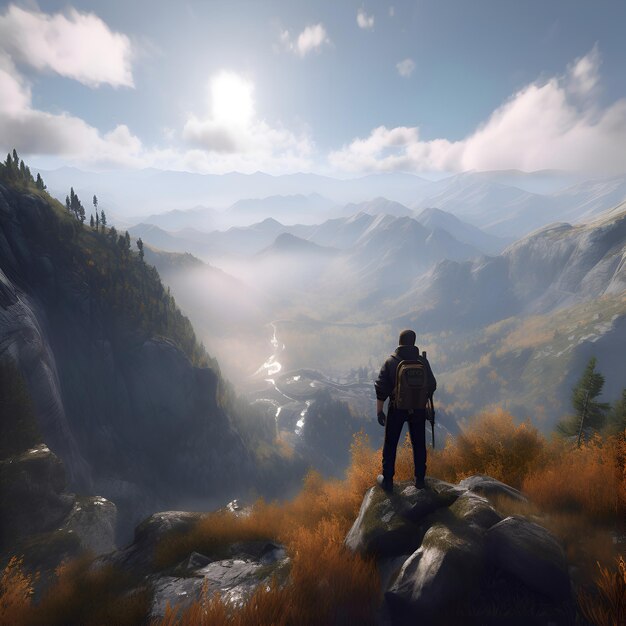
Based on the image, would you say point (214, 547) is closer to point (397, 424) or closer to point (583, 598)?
point (397, 424)

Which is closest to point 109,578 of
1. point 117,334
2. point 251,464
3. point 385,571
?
point 385,571

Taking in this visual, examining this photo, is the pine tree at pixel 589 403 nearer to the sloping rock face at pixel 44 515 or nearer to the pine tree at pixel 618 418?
the pine tree at pixel 618 418

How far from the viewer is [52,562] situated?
67.8 feet

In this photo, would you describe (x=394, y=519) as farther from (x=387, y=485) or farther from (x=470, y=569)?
(x=470, y=569)

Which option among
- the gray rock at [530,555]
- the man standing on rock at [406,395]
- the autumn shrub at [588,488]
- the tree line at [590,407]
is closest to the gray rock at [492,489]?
the autumn shrub at [588,488]

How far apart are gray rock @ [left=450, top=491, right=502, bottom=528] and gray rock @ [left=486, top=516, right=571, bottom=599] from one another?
47cm

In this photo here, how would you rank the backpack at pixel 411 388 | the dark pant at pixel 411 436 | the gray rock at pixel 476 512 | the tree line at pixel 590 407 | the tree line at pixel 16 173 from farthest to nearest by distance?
the tree line at pixel 16 173
the tree line at pixel 590 407
the dark pant at pixel 411 436
the backpack at pixel 411 388
the gray rock at pixel 476 512

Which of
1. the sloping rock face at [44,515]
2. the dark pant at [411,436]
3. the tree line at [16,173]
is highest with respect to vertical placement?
the tree line at [16,173]

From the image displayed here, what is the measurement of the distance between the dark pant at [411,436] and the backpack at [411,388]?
0.46 m

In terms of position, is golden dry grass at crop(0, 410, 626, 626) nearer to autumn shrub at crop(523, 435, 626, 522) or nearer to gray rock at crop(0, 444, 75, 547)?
autumn shrub at crop(523, 435, 626, 522)

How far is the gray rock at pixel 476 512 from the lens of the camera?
746cm

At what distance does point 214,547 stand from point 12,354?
3775 cm

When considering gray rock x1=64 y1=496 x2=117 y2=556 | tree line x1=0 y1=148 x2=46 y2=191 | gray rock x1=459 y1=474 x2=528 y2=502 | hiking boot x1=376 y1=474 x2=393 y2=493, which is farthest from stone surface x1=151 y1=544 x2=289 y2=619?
tree line x1=0 y1=148 x2=46 y2=191

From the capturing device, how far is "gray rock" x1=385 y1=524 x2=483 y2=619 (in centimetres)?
604
